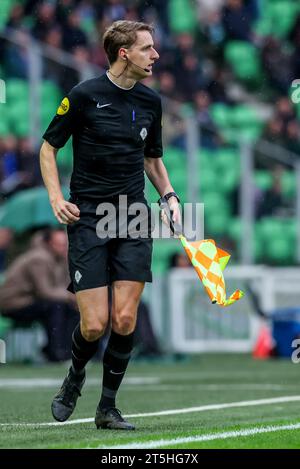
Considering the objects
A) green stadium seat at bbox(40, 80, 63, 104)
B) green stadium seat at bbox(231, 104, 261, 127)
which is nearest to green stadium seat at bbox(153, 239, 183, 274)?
green stadium seat at bbox(40, 80, 63, 104)

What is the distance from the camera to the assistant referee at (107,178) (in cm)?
709

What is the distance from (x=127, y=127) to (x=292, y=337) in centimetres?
862

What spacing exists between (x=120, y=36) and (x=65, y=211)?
0.97 m

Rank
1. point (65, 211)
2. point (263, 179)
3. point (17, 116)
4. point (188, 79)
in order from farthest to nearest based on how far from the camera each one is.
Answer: point (188, 79), point (263, 179), point (17, 116), point (65, 211)

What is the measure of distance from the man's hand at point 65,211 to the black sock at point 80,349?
61cm

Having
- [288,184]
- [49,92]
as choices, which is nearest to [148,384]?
[49,92]

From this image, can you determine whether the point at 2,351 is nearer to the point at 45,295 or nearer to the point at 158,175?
the point at 45,295

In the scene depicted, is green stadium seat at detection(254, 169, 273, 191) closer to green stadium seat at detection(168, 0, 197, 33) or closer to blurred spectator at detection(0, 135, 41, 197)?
blurred spectator at detection(0, 135, 41, 197)

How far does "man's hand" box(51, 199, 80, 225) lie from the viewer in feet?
22.9

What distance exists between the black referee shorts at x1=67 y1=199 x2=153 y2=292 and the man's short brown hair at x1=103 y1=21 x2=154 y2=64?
795 mm

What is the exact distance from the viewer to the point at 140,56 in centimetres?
715
